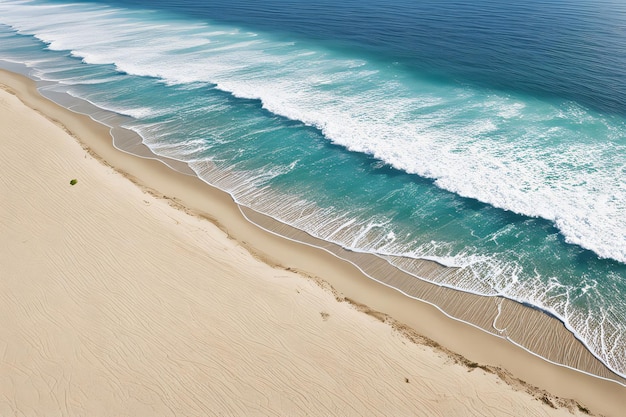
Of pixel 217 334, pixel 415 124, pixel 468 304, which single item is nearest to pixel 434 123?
pixel 415 124

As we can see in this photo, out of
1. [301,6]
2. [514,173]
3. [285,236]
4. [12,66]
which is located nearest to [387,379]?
[285,236]

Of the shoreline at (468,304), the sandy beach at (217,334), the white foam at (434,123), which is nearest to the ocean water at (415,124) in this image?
the white foam at (434,123)

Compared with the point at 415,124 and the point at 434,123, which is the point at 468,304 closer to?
the point at 415,124

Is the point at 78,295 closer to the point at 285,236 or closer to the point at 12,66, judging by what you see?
the point at 285,236

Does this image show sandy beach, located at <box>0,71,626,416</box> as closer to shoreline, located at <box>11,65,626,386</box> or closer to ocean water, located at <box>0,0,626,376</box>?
shoreline, located at <box>11,65,626,386</box>

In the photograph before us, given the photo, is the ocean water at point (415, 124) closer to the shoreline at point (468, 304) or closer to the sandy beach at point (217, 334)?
the shoreline at point (468, 304)

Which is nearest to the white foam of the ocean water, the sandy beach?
the ocean water
